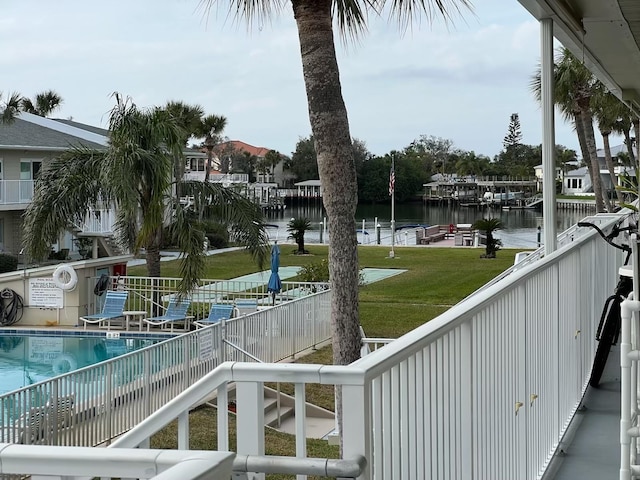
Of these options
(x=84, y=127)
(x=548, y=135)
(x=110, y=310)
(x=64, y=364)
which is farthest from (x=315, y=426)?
(x=84, y=127)

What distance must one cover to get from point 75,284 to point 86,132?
21454mm

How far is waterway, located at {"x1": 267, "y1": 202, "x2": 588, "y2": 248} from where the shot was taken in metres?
55.1

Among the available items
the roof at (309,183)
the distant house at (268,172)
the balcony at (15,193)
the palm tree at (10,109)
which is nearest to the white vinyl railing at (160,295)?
the palm tree at (10,109)

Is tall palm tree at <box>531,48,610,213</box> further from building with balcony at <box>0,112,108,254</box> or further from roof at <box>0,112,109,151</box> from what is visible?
building with balcony at <box>0,112,108,254</box>

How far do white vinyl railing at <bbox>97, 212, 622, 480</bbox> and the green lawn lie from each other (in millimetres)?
5814

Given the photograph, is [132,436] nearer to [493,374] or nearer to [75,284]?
[493,374]

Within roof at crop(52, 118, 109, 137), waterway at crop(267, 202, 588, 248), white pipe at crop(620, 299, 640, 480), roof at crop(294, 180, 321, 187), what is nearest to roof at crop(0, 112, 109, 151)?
roof at crop(52, 118, 109, 137)

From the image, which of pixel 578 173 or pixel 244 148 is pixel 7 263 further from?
pixel 578 173

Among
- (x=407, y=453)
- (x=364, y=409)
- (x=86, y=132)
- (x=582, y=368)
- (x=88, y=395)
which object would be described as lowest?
(x=88, y=395)

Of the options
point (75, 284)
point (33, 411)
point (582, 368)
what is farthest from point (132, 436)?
point (75, 284)

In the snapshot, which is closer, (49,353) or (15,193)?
(49,353)

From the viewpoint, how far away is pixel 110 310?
21266 mm

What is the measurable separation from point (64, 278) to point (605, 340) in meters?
17.7

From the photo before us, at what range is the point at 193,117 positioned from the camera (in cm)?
4847
